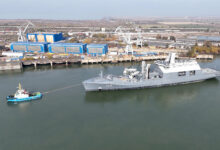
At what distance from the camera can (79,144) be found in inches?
398

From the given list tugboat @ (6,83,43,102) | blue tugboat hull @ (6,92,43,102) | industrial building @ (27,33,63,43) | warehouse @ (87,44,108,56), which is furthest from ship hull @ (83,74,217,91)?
industrial building @ (27,33,63,43)

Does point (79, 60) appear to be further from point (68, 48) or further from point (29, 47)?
point (29, 47)

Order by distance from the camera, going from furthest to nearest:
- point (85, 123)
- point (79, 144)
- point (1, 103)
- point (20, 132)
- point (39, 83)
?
point (39, 83) → point (1, 103) → point (85, 123) → point (20, 132) → point (79, 144)

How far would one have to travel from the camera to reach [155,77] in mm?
17641

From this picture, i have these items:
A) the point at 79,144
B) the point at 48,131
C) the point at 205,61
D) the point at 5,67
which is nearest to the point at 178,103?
the point at 79,144

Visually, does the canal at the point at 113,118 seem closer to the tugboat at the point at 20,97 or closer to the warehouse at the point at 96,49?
the tugboat at the point at 20,97

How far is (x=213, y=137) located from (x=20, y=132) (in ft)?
41.5

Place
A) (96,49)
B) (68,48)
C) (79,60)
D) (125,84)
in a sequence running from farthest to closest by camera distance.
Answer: (68,48)
(96,49)
(79,60)
(125,84)

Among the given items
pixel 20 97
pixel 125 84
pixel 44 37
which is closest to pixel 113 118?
pixel 125 84

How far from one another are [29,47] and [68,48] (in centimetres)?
797

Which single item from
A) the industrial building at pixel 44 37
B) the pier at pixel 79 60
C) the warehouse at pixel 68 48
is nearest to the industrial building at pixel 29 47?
the warehouse at pixel 68 48

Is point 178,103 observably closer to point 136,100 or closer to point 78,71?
point 136,100

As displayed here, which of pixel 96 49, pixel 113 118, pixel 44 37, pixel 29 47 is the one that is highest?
pixel 44 37

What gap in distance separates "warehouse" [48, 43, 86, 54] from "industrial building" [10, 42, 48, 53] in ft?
4.52
